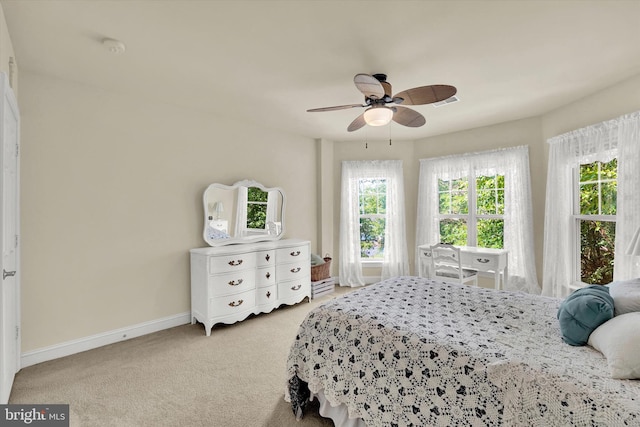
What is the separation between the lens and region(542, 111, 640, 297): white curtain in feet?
8.70

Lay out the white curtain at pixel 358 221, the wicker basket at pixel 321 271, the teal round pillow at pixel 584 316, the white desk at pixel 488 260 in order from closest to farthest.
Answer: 1. the teal round pillow at pixel 584 316
2. the white desk at pixel 488 260
3. the wicker basket at pixel 321 271
4. the white curtain at pixel 358 221

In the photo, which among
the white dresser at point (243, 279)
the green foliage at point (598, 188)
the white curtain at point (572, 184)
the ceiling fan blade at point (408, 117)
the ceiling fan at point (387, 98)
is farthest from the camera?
the white dresser at point (243, 279)

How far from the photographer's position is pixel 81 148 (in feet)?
9.20

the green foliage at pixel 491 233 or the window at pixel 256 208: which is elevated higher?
the window at pixel 256 208

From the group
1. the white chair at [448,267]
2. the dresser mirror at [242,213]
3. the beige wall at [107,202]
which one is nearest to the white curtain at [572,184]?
the white chair at [448,267]

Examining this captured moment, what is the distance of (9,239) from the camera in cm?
201

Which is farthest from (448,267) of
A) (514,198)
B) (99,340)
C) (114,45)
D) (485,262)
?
(114,45)

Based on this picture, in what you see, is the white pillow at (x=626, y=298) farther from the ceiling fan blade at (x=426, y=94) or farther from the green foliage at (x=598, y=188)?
the green foliage at (x=598, y=188)

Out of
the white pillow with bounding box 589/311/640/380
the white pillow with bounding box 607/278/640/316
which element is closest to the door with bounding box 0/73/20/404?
the white pillow with bounding box 589/311/640/380

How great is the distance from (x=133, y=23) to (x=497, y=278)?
171 inches

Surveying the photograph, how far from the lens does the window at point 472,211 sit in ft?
14.1

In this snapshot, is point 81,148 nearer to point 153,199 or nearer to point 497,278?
point 153,199

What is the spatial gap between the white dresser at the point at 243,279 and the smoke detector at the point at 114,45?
1906 mm

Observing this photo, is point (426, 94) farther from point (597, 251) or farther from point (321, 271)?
point (321, 271)
